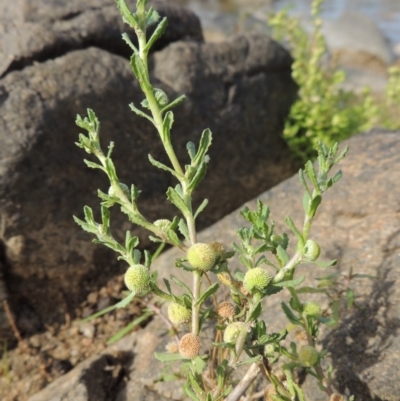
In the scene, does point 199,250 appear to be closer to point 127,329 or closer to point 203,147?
point 203,147

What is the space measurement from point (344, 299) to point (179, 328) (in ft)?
2.17

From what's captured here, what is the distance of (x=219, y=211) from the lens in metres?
3.09

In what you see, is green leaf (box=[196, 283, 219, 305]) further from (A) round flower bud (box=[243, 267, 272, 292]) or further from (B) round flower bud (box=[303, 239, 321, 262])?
(B) round flower bud (box=[303, 239, 321, 262])

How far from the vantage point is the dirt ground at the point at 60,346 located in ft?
7.45

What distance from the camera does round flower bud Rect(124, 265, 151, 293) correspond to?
125 cm

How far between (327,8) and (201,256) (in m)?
14.3

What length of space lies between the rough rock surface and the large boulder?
0.45m

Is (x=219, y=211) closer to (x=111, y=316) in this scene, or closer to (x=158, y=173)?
(x=158, y=173)

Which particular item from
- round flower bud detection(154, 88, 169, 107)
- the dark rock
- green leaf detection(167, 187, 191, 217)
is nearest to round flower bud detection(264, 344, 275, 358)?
green leaf detection(167, 187, 191, 217)

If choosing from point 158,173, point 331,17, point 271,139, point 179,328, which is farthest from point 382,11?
point 179,328

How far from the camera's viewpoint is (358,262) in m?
2.13

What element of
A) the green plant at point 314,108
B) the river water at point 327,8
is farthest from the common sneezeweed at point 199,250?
the river water at point 327,8

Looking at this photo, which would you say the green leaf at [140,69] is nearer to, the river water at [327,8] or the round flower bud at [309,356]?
the round flower bud at [309,356]

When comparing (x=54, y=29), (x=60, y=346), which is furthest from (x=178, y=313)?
(x=54, y=29)
